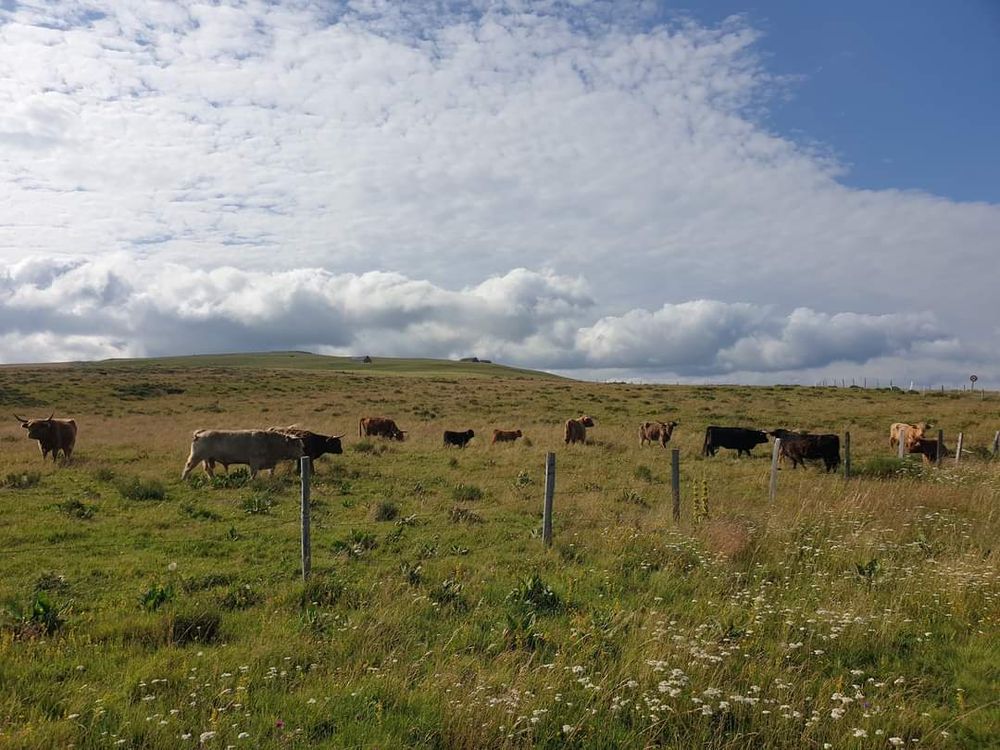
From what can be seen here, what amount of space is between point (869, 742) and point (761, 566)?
13.1ft

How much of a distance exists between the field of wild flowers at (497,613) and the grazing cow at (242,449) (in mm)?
986

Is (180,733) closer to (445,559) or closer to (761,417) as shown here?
(445,559)

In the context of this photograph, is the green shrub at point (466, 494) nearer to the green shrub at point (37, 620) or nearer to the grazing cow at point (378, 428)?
the green shrub at point (37, 620)

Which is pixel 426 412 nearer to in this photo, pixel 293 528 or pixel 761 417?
pixel 761 417

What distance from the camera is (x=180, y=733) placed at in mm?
4441

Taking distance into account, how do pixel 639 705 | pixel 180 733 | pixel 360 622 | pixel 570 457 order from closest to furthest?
pixel 180 733
pixel 639 705
pixel 360 622
pixel 570 457

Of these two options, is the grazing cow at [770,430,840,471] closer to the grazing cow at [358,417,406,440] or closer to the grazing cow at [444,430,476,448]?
the grazing cow at [444,430,476,448]

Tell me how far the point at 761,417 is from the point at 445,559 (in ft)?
89.7

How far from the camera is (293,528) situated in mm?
11148

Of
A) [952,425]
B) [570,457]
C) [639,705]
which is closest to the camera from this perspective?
[639,705]

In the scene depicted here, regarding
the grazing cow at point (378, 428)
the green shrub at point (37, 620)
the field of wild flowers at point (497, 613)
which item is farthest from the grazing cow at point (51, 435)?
the green shrub at point (37, 620)

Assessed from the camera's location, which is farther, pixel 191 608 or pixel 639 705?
pixel 191 608

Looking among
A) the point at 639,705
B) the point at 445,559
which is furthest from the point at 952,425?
the point at 639,705

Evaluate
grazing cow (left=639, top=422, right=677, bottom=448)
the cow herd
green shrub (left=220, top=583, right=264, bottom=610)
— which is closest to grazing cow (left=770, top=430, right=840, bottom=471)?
the cow herd
